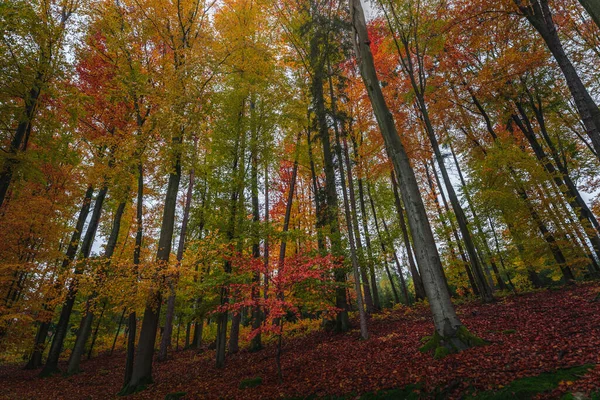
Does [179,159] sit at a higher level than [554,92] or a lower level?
lower

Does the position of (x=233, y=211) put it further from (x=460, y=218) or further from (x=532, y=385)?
(x=532, y=385)

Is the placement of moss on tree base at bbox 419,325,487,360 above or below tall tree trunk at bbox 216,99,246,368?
below

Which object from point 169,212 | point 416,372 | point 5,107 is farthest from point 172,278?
point 416,372

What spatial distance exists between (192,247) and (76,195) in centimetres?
824


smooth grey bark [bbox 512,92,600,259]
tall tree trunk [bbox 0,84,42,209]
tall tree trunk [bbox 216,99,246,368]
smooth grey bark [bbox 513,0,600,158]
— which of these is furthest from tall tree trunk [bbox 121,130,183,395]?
smooth grey bark [bbox 512,92,600,259]

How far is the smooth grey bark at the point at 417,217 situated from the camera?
17.1ft

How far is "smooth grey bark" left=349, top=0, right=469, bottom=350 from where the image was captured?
17.1 feet

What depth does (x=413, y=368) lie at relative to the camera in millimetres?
4801

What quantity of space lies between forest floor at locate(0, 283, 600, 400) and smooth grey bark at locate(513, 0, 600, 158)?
13.4 feet

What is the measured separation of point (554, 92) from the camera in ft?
37.5

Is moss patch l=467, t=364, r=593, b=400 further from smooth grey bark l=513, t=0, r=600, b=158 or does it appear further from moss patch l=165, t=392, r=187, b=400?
moss patch l=165, t=392, r=187, b=400

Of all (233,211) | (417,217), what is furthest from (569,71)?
(233,211)

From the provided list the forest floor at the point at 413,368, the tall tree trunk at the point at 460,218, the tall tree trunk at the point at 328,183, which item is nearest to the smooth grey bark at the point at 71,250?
the forest floor at the point at 413,368

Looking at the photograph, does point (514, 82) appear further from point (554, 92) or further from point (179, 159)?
point (179, 159)
